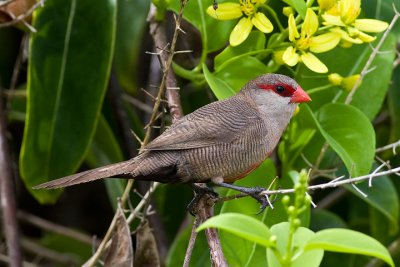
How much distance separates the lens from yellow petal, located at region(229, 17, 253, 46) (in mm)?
2990

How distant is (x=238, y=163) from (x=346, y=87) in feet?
1.78

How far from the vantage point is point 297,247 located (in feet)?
6.68

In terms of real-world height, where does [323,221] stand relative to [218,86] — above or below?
below

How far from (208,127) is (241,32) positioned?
0.35 m

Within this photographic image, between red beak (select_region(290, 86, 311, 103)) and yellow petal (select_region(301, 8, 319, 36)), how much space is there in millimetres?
241

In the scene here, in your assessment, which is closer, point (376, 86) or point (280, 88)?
point (280, 88)

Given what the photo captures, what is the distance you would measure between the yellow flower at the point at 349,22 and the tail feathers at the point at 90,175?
785 millimetres

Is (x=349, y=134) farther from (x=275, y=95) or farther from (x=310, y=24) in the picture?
(x=310, y=24)

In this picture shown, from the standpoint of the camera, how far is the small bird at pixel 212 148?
282 cm

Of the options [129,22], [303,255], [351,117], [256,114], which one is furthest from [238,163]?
[129,22]

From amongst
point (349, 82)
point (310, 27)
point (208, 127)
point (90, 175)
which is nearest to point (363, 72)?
point (349, 82)

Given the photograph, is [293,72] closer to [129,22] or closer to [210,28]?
[210,28]

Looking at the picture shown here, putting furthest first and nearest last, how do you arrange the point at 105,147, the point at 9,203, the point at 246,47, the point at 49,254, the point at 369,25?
the point at 49,254, the point at 105,147, the point at 9,203, the point at 246,47, the point at 369,25

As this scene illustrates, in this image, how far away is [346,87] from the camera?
3168mm
